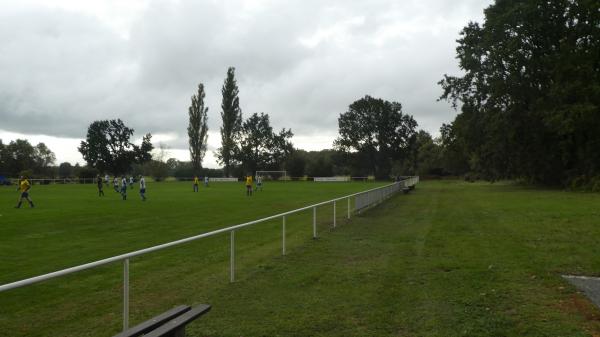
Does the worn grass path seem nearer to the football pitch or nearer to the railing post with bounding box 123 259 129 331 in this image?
the railing post with bounding box 123 259 129 331

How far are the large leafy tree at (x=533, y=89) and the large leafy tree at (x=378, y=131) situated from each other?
45.1 m

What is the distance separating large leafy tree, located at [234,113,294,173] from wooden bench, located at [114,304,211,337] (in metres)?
86.7

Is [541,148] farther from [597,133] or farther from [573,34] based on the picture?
[573,34]

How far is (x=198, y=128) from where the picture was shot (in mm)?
78125

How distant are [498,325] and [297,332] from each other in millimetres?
2159

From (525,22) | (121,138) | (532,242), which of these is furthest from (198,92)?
(532,242)

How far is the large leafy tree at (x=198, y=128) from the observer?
7806 cm

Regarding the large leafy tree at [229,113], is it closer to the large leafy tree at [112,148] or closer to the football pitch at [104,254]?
the large leafy tree at [112,148]

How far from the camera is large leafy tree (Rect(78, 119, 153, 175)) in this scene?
84.8 m

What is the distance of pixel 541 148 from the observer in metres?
36.2

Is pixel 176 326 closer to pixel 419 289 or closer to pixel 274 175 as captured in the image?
pixel 419 289

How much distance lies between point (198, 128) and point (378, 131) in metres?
32.8

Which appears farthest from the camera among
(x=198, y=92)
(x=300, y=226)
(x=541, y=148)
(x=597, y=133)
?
(x=198, y=92)

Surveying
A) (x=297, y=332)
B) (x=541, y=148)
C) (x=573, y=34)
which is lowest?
(x=297, y=332)
